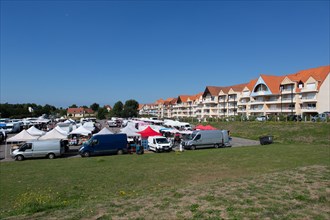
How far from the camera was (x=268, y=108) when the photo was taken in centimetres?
6738

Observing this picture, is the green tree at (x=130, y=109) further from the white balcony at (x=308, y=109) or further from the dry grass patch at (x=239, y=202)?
the dry grass patch at (x=239, y=202)

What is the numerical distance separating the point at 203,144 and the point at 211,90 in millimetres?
63909

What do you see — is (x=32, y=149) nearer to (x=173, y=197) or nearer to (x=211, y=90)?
(x=173, y=197)

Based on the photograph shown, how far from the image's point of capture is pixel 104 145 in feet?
87.7

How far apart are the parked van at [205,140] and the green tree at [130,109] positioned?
10408 cm

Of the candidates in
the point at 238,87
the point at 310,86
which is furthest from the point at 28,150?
the point at 238,87

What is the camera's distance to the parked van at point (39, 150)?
2452cm

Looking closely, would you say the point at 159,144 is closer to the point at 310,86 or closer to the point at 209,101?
the point at 310,86

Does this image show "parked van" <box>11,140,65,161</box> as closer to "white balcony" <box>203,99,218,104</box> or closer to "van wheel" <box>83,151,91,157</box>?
"van wheel" <box>83,151,91,157</box>

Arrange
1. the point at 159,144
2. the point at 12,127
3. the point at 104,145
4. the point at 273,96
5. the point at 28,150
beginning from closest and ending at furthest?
the point at 28,150 → the point at 104,145 → the point at 159,144 → the point at 12,127 → the point at 273,96

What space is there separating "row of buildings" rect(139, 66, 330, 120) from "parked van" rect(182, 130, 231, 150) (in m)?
33.2

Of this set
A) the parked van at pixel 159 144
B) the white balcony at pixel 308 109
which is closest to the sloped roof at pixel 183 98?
the white balcony at pixel 308 109

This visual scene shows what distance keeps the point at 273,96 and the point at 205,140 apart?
139ft

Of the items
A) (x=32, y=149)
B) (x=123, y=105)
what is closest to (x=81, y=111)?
(x=123, y=105)
